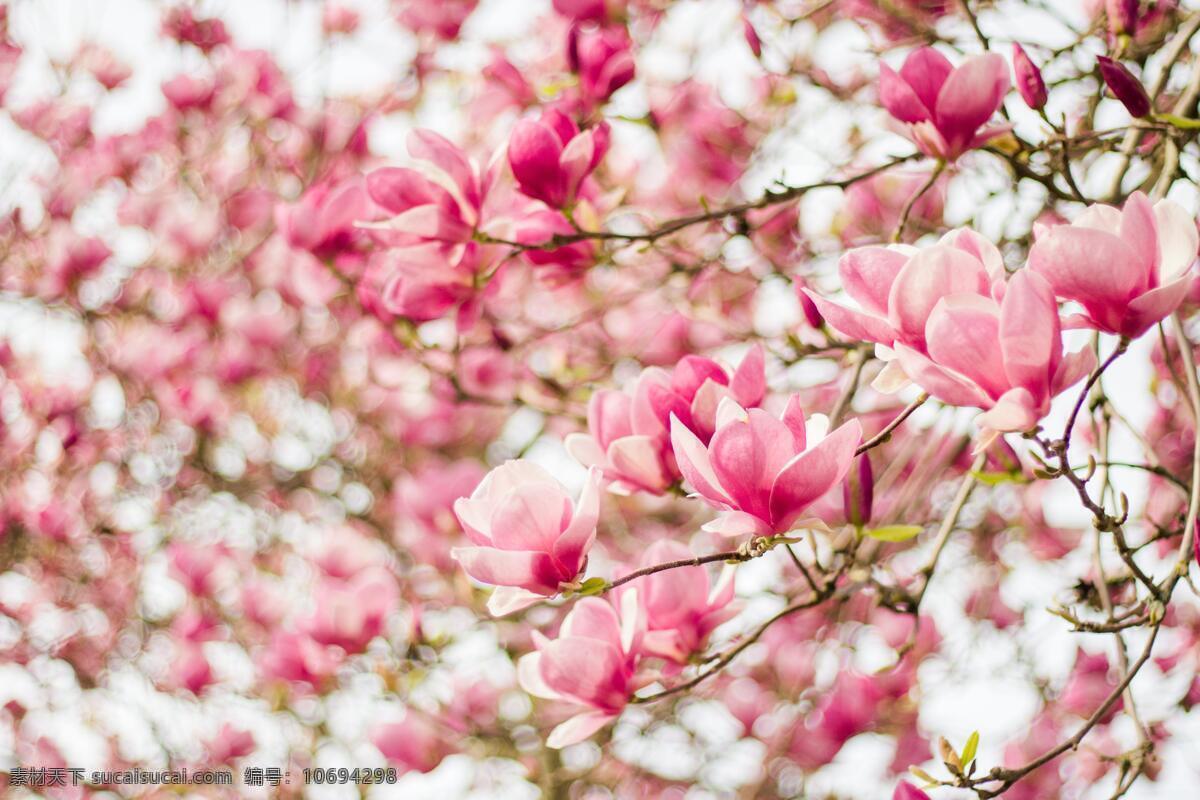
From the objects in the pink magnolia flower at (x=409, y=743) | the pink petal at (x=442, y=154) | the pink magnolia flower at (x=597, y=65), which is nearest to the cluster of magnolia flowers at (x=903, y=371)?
the pink petal at (x=442, y=154)

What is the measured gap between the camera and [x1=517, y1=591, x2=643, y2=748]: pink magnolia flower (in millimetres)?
862

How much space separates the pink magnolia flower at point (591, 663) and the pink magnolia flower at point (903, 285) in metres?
0.32

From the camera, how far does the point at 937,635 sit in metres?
2.53

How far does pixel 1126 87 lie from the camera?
2.87ft

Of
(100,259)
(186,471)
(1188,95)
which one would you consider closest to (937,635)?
(1188,95)

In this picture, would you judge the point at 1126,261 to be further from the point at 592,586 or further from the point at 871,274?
the point at 592,586

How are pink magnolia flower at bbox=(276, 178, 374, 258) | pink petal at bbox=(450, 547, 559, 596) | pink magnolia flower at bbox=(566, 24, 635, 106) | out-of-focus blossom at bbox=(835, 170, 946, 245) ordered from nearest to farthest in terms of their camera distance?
pink petal at bbox=(450, 547, 559, 596) < pink magnolia flower at bbox=(566, 24, 635, 106) < pink magnolia flower at bbox=(276, 178, 374, 258) < out-of-focus blossom at bbox=(835, 170, 946, 245)

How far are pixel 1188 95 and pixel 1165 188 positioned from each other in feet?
0.42

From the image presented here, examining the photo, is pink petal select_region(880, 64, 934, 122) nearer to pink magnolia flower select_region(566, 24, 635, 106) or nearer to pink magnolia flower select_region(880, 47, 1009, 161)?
pink magnolia flower select_region(880, 47, 1009, 161)

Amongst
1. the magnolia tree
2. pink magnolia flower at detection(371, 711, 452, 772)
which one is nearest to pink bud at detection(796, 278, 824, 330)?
the magnolia tree

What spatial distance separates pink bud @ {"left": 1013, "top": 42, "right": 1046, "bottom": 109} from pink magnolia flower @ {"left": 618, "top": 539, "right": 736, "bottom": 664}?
527mm

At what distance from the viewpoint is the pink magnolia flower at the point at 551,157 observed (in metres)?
1.03

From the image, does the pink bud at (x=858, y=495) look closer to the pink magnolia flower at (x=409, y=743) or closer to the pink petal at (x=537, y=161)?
the pink petal at (x=537, y=161)

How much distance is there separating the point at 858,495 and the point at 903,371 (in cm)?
25
